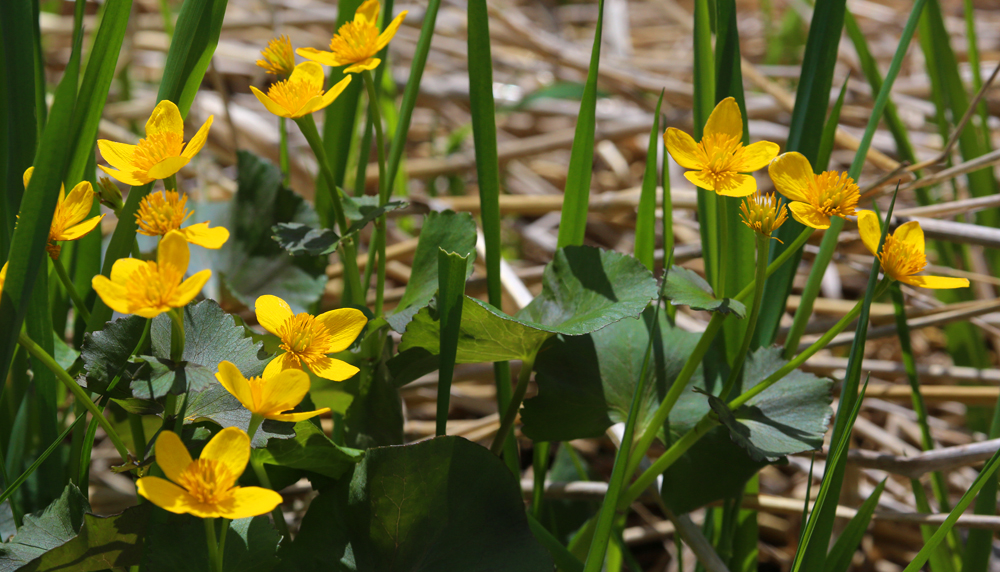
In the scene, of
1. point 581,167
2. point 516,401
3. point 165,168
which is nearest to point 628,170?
point 581,167

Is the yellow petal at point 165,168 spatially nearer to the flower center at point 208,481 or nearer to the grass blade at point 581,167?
the flower center at point 208,481

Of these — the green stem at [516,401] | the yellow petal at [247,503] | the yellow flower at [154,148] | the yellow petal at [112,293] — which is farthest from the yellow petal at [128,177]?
the green stem at [516,401]

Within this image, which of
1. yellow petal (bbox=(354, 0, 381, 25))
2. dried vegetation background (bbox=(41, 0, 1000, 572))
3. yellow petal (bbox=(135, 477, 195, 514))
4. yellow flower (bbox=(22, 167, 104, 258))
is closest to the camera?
yellow petal (bbox=(135, 477, 195, 514))

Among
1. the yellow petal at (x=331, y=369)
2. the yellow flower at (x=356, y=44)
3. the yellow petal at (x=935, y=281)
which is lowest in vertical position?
the yellow petal at (x=331, y=369)

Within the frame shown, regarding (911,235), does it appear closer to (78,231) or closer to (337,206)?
(337,206)

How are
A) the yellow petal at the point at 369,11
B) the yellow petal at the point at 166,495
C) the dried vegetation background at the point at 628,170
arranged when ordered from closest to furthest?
the yellow petal at the point at 166,495, the yellow petal at the point at 369,11, the dried vegetation background at the point at 628,170

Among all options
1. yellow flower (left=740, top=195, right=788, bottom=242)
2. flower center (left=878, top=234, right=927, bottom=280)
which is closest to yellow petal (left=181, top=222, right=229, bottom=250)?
yellow flower (left=740, top=195, right=788, bottom=242)

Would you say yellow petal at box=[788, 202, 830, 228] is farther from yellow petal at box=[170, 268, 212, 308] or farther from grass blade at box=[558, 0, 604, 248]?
yellow petal at box=[170, 268, 212, 308]

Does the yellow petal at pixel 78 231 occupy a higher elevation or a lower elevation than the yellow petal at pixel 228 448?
higher
